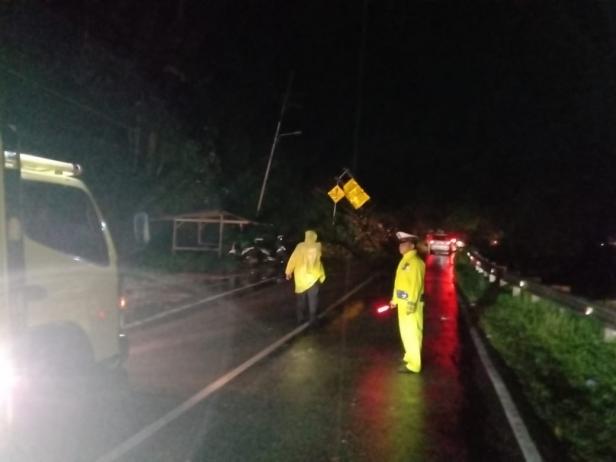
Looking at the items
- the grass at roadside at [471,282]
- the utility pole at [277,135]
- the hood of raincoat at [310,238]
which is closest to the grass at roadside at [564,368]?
the hood of raincoat at [310,238]

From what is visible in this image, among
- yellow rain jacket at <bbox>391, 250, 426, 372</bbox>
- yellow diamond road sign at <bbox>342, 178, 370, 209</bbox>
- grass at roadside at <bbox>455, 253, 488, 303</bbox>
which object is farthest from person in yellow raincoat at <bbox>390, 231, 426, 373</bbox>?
yellow diamond road sign at <bbox>342, 178, 370, 209</bbox>

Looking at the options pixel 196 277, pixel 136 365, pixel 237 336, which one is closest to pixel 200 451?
pixel 136 365

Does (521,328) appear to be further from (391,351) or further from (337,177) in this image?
(337,177)

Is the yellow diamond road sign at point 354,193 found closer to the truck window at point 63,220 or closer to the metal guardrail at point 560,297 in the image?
the metal guardrail at point 560,297

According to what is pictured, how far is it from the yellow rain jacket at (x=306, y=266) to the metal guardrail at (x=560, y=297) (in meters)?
4.52

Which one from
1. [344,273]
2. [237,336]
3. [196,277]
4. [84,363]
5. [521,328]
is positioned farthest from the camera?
[344,273]

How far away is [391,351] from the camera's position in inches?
516

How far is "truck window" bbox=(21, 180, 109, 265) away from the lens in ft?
21.7

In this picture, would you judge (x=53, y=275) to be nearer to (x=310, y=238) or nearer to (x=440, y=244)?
(x=310, y=238)

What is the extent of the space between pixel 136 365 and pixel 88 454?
4403 millimetres

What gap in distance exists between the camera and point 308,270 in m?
15.6

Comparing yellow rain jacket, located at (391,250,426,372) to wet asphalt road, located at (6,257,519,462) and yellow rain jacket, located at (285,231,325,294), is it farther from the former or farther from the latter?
yellow rain jacket, located at (285,231,325,294)

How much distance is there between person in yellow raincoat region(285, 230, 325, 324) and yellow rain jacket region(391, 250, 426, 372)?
4.44m

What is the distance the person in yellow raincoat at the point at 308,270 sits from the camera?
15586 millimetres
